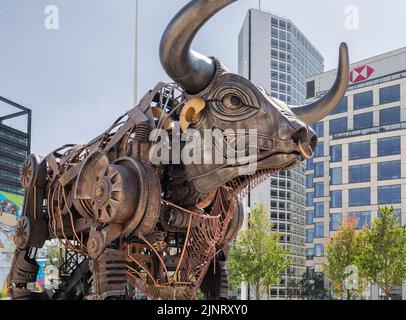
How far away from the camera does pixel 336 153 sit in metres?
50.0

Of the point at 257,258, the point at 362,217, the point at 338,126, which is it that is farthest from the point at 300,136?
the point at 338,126

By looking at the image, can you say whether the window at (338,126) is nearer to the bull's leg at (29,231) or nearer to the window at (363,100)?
the window at (363,100)

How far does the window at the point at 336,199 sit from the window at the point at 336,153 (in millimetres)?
2740

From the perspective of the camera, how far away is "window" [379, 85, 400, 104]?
48156mm

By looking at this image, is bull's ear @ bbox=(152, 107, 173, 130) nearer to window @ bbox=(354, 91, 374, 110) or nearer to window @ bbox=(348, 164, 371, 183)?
window @ bbox=(348, 164, 371, 183)

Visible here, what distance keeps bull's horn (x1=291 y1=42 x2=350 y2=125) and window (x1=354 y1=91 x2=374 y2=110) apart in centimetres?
4472

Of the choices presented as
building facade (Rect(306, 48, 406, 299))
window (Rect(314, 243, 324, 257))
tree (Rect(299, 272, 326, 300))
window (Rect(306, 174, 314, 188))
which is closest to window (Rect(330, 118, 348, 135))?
building facade (Rect(306, 48, 406, 299))

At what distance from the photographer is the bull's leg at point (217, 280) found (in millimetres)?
8234

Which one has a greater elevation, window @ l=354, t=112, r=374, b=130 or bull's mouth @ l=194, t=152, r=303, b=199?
window @ l=354, t=112, r=374, b=130

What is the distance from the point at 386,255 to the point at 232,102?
77.4 feet

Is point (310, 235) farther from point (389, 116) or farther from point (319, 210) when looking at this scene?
point (389, 116)

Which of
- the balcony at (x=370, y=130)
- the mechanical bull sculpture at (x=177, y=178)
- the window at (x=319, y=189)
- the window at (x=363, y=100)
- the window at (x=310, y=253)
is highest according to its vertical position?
the window at (x=363, y=100)

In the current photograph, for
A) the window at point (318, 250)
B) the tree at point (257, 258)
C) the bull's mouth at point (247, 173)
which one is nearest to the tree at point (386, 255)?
the tree at point (257, 258)
